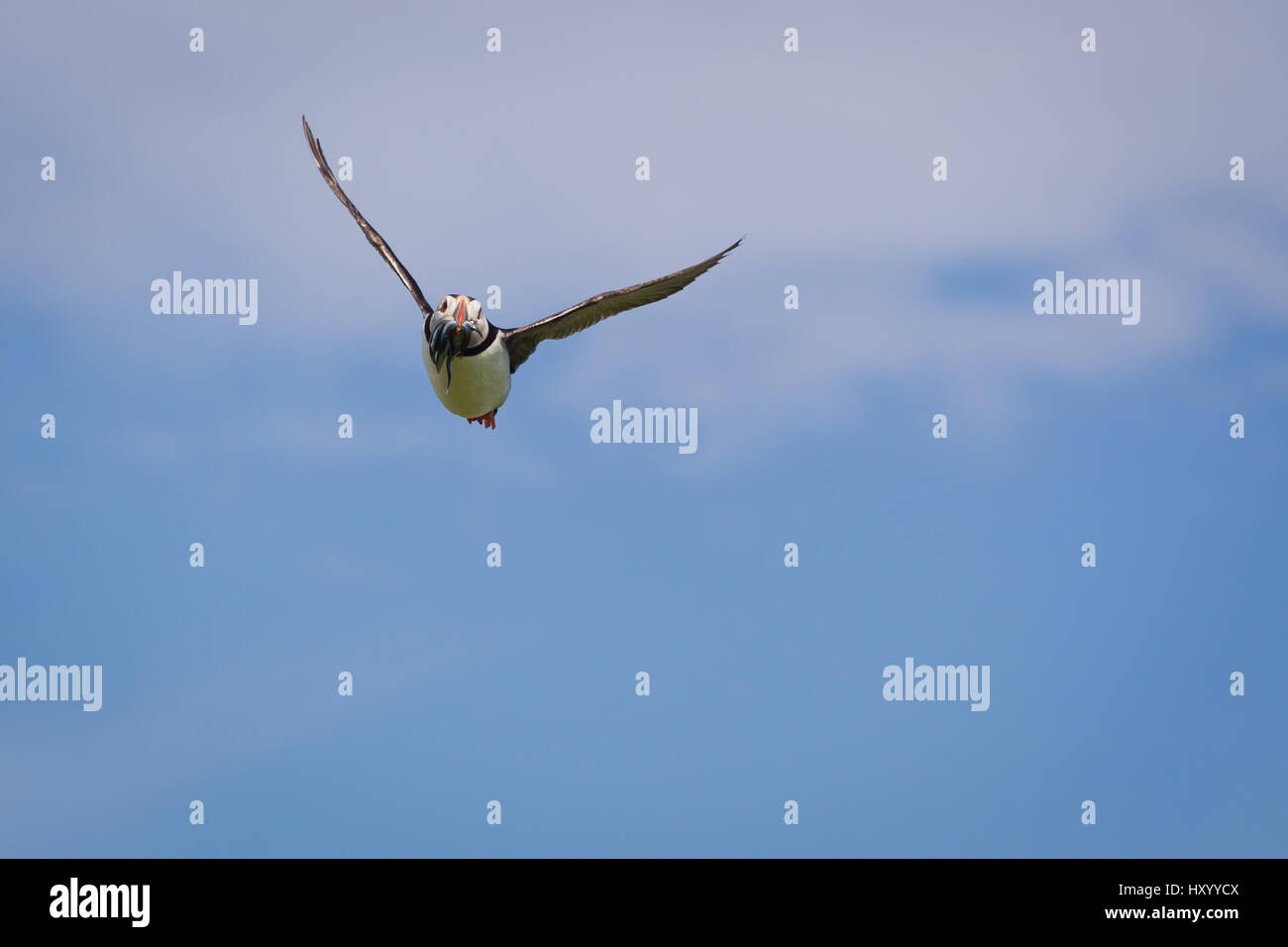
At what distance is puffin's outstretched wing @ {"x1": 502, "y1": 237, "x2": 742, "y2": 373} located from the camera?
2716 centimetres

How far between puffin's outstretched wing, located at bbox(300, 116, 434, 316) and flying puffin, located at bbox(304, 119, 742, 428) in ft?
0.06

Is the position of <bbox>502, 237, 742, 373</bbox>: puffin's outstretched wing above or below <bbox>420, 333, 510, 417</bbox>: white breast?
above

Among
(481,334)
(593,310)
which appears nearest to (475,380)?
(481,334)

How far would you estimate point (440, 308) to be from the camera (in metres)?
27.7

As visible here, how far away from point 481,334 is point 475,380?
796 millimetres

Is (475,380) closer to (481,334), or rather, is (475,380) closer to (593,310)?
(481,334)

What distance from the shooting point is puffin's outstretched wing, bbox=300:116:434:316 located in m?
28.4

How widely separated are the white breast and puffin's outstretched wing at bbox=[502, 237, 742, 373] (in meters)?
0.32

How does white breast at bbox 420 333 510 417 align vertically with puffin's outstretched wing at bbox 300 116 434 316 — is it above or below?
below

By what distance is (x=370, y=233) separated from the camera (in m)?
29.1

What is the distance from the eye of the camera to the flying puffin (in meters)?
27.4

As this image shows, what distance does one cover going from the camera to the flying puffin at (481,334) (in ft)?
89.9
